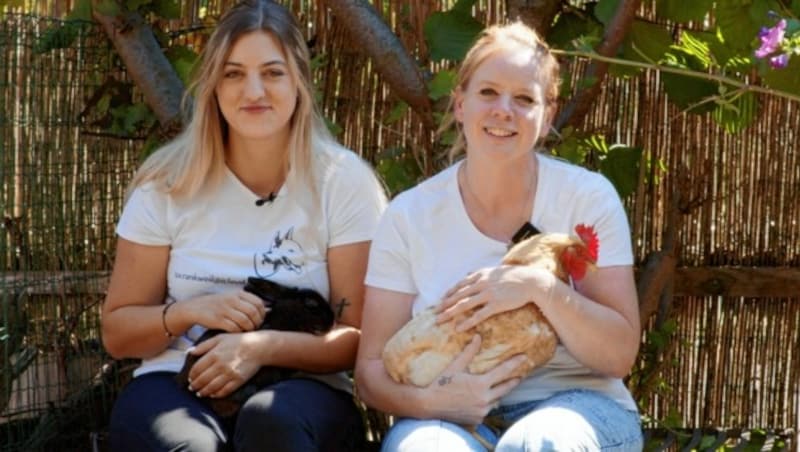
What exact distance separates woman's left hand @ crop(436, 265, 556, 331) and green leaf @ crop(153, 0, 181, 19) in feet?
6.06

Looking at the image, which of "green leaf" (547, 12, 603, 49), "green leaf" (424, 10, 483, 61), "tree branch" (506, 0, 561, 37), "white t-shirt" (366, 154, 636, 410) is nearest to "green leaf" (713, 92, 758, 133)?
"green leaf" (547, 12, 603, 49)

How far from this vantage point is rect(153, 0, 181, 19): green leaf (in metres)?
4.78

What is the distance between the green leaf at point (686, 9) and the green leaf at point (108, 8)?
1.73 metres

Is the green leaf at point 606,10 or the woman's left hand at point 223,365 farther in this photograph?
the green leaf at point 606,10

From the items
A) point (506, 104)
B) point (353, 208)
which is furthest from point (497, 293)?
point (353, 208)

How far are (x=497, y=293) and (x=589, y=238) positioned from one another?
265mm

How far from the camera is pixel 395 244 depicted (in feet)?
12.1

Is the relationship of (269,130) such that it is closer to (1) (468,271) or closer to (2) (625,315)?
(1) (468,271)

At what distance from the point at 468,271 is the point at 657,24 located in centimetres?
134

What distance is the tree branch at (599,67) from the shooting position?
13.9 ft

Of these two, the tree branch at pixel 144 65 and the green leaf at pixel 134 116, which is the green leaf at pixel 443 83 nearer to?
the tree branch at pixel 144 65

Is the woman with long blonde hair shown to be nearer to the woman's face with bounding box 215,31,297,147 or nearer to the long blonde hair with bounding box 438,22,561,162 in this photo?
the woman's face with bounding box 215,31,297,147

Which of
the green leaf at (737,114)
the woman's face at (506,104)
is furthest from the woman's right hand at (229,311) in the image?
the green leaf at (737,114)

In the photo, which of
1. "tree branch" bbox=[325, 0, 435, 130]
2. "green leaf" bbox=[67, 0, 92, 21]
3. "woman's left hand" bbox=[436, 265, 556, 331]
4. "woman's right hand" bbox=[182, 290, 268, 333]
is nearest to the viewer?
"woman's left hand" bbox=[436, 265, 556, 331]
